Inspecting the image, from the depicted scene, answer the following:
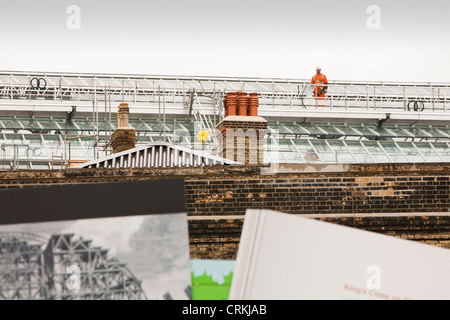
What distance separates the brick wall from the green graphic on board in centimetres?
659

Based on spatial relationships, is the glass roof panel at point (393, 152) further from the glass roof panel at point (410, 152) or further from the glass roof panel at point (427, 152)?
the glass roof panel at point (427, 152)

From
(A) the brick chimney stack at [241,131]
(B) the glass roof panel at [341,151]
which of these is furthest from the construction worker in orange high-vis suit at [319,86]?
(A) the brick chimney stack at [241,131]

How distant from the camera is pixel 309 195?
601 inches

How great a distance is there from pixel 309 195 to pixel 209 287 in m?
Result: 7.12

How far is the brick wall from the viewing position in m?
15.2

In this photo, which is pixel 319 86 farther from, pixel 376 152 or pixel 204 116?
pixel 204 116

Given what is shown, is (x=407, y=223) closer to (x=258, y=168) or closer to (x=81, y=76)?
(x=258, y=168)

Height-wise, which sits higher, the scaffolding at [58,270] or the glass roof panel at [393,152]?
the glass roof panel at [393,152]

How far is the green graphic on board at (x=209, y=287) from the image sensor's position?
8242 mm

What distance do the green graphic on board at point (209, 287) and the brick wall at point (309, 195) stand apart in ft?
21.6

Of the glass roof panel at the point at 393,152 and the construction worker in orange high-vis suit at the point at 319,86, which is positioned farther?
the construction worker in orange high-vis suit at the point at 319,86
